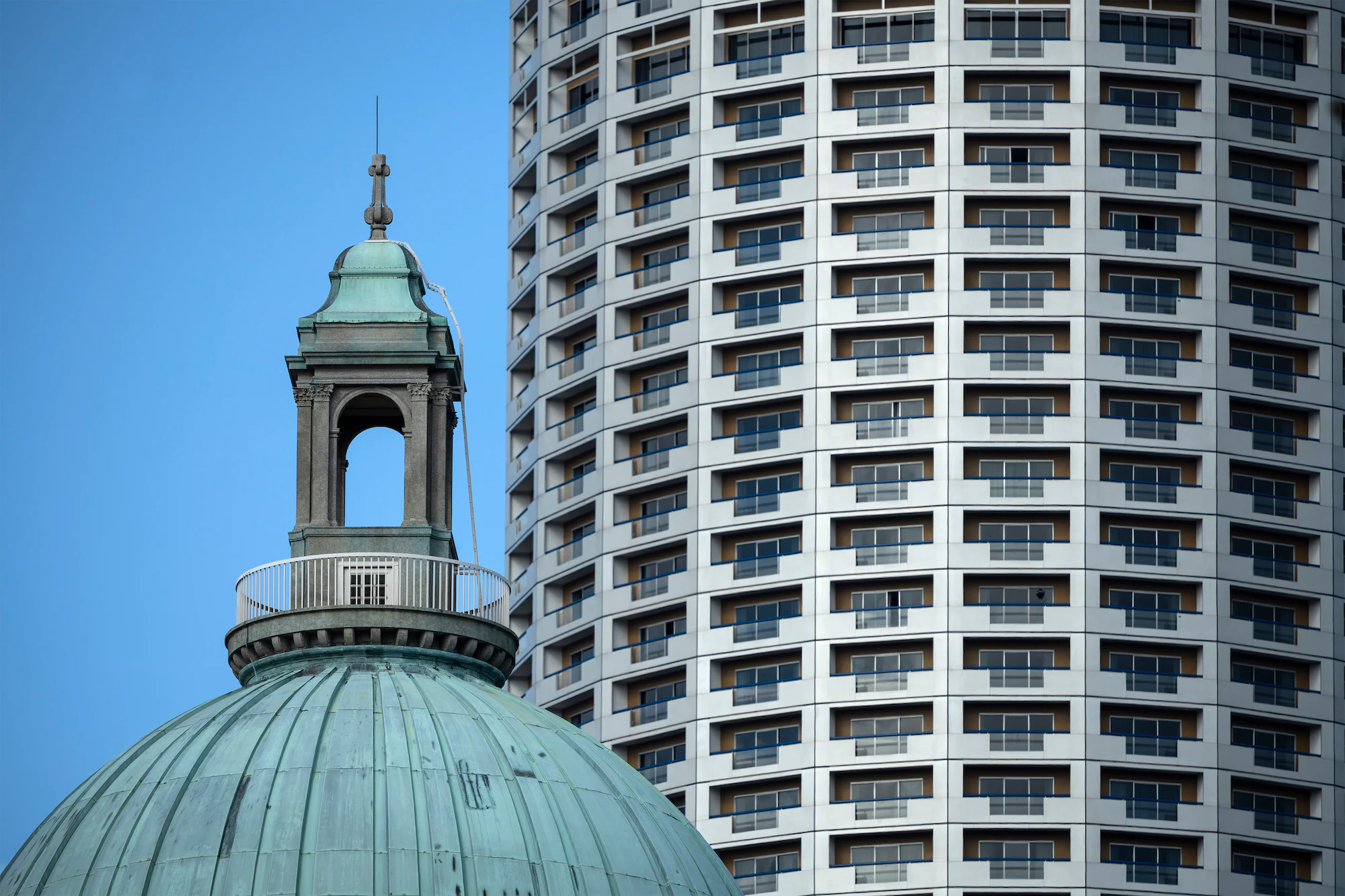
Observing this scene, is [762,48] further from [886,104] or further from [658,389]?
[658,389]

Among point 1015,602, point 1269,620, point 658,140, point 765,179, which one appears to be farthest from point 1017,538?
point 658,140

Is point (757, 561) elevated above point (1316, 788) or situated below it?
above

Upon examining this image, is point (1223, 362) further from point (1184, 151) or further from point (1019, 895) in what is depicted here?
point (1019, 895)

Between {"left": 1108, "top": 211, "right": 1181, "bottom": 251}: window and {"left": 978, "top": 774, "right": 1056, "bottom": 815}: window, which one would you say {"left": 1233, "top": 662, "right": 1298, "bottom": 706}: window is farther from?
{"left": 1108, "top": 211, "right": 1181, "bottom": 251}: window

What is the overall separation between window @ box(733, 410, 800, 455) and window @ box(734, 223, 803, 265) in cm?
845

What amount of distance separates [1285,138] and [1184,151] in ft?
20.2

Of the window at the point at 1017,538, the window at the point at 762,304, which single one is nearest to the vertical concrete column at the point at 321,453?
the window at the point at 1017,538

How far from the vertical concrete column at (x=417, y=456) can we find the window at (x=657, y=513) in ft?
381

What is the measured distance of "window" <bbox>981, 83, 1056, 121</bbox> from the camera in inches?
7411

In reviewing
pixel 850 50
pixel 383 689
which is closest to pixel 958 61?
pixel 850 50

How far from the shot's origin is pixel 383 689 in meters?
64.1

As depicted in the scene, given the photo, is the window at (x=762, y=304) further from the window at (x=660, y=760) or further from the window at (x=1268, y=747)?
the window at (x=1268, y=747)

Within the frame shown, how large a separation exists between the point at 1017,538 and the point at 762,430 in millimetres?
14863

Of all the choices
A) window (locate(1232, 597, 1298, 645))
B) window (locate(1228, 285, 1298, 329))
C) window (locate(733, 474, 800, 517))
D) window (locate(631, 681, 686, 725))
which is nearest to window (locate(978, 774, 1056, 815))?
window (locate(1232, 597, 1298, 645))
